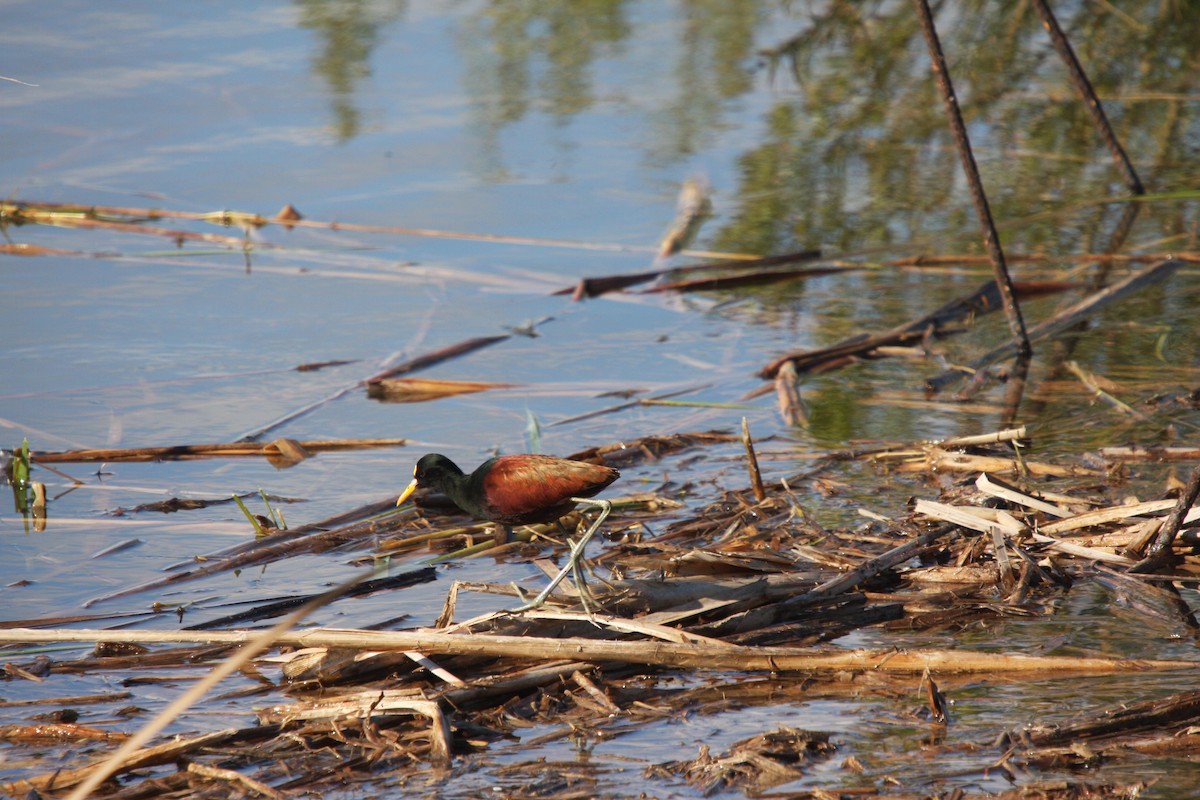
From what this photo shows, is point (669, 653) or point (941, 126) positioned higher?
point (941, 126)

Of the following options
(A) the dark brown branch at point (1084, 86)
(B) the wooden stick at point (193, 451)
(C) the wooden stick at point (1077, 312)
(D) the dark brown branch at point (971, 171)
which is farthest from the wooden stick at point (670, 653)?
(A) the dark brown branch at point (1084, 86)

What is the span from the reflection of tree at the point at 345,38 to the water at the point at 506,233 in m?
0.05

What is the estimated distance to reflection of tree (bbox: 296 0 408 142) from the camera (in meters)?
11.7

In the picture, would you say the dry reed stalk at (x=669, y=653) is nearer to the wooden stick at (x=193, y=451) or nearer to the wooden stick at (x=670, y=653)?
the wooden stick at (x=670, y=653)

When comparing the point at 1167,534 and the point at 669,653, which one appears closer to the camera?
the point at 669,653

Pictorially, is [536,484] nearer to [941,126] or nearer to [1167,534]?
[1167,534]

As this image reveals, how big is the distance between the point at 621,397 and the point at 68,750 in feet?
11.1

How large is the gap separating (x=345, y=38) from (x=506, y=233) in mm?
5818

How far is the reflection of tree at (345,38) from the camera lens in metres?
11.7

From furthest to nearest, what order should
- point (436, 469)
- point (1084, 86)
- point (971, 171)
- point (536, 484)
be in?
point (1084, 86), point (971, 171), point (436, 469), point (536, 484)

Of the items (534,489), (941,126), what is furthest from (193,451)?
(941,126)

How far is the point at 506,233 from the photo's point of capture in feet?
29.3

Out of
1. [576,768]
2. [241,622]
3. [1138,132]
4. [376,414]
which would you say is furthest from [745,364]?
[1138,132]

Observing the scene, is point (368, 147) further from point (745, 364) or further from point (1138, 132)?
point (1138, 132)
